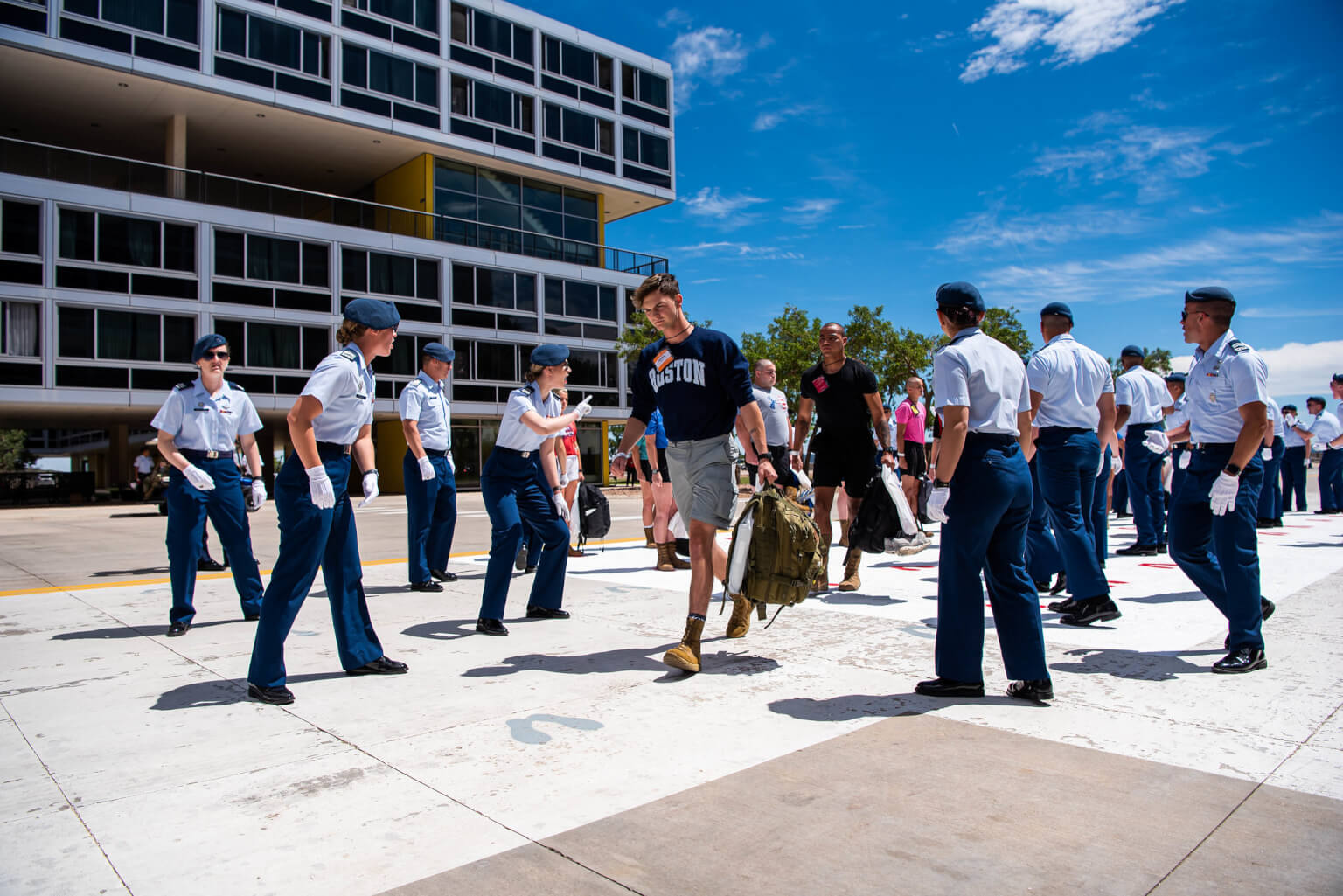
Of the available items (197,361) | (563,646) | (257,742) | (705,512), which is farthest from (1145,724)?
(197,361)

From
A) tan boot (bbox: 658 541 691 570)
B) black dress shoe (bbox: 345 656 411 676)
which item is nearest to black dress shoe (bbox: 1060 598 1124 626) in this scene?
tan boot (bbox: 658 541 691 570)

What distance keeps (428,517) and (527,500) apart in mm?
2053

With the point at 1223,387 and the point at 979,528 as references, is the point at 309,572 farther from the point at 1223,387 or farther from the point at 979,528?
the point at 1223,387

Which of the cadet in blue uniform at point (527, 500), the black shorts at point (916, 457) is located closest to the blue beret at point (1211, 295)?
the cadet in blue uniform at point (527, 500)

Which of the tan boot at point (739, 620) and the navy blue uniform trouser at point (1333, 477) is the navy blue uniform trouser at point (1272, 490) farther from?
the tan boot at point (739, 620)

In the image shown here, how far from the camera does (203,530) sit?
596 centimetres

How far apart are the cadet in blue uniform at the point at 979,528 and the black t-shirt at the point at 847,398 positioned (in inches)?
114

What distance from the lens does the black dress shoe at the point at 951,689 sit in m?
3.75

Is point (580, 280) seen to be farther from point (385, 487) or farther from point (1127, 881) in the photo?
point (1127, 881)

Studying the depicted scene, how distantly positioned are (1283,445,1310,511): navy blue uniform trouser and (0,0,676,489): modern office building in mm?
24618

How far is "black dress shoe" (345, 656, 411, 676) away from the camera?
170 inches

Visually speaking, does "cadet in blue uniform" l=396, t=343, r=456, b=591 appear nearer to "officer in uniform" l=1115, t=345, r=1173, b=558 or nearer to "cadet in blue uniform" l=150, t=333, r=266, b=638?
"cadet in blue uniform" l=150, t=333, r=266, b=638

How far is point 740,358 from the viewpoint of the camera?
4.46m

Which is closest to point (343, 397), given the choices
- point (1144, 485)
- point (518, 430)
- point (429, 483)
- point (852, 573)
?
point (518, 430)
